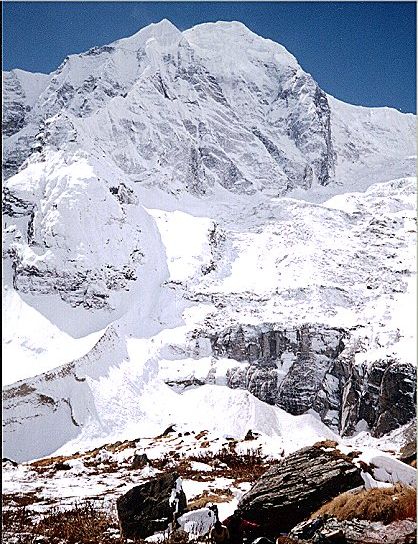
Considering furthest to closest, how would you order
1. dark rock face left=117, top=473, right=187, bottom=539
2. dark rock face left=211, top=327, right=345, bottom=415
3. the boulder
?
dark rock face left=211, top=327, right=345, bottom=415, the boulder, dark rock face left=117, top=473, right=187, bottom=539

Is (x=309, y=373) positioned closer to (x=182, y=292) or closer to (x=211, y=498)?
(x=182, y=292)

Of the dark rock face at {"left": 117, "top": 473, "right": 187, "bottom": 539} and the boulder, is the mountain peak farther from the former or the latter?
the dark rock face at {"left": 117, "top": 473, "right": 187, "bottom": 539}

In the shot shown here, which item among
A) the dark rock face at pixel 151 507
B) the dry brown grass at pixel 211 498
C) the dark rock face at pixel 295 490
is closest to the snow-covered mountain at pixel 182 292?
the dry brown grass at pixel 211 498

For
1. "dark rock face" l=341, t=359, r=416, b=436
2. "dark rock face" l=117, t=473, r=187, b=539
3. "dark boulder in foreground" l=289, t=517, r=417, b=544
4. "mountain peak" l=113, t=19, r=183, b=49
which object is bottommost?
"dark rock face" l=341, t=359, r=416, b=436

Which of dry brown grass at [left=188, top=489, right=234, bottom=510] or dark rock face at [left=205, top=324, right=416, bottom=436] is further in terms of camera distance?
dark rock face at [left=205, top=324, right=416, bottom=436]

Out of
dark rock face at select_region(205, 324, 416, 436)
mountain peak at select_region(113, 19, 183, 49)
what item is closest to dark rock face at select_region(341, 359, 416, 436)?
dark rock face at select_region(205, 324, 416, 436)

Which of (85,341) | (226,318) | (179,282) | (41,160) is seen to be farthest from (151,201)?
(85,341)
